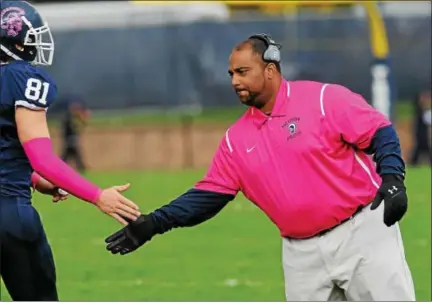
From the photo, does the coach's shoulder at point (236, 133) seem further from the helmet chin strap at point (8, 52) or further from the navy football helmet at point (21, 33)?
the helmet chin strap at point (8, 52)

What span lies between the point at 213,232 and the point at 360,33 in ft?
48.8

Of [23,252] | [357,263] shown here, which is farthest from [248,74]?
[23,252]

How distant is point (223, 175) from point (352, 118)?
748 millimetres

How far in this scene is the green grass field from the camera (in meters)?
10.2

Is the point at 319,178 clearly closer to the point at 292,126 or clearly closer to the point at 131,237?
the point at 292,126

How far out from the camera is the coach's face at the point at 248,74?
20.5ft

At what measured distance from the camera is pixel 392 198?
6.00 m

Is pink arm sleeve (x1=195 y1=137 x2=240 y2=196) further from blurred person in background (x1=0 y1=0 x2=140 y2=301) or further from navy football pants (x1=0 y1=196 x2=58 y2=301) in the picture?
navy football pants (x1=0 y1=196 x2=58 y2=301)

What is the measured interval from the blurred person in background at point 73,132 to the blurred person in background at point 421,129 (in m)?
6.68

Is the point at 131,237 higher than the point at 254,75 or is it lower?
lower

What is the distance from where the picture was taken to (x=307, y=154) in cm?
619

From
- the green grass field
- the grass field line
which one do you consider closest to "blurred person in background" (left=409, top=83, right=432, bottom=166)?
the green grass field

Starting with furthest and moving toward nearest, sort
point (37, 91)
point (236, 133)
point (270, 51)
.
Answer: point (236, 133) → point (270, 51) → point (37, 91)

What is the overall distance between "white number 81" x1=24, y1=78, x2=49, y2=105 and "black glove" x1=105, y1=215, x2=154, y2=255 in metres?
0.86
